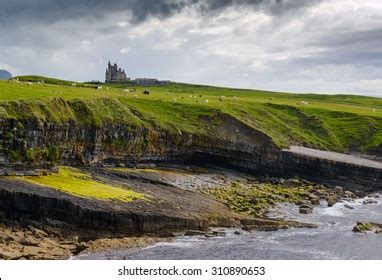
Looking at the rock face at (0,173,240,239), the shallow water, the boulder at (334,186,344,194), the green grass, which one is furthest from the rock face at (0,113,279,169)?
the shallow water

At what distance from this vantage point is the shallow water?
173 feet

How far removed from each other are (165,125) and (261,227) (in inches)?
1390

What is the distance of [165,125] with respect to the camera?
309ft

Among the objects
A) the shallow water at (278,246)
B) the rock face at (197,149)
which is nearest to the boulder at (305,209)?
the shallow water at (278,246)

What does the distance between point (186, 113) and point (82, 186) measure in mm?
44290

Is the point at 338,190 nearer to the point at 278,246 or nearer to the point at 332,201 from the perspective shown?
the point at 332,201

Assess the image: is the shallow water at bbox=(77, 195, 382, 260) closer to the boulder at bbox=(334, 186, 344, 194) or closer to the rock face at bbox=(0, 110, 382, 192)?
the boulder at bbox=(334, 186, 344, 194)

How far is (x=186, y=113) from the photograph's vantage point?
4156 inches

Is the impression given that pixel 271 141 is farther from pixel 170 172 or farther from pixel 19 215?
pixel 19 215

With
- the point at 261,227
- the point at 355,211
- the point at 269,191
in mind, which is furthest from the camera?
the point at 269,191

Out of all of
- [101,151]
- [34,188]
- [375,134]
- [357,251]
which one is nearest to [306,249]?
[357,251]

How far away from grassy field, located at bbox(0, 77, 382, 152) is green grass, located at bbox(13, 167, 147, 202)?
9.11 metres

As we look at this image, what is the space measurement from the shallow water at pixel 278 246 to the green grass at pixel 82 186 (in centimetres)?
1001

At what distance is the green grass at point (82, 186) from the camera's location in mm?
61469
